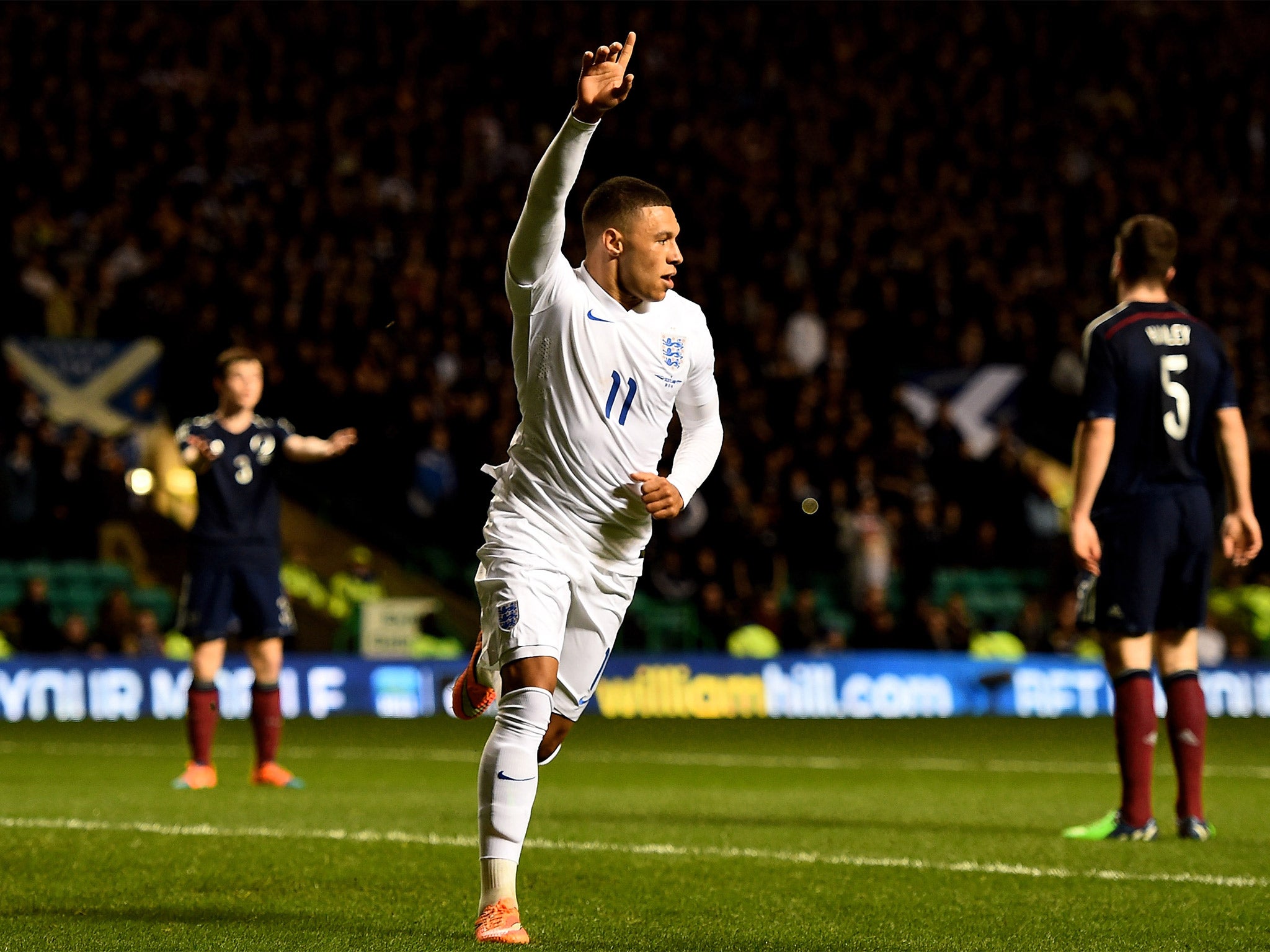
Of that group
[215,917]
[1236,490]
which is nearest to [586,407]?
[215,917]

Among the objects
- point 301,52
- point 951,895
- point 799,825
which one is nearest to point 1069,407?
point 301,52

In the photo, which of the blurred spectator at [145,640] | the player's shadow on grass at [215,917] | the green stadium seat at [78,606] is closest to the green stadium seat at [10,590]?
the green stadium seat at [78,606]

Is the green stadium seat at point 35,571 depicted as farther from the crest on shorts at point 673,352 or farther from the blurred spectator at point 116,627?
the crest on shorts at point 673,352

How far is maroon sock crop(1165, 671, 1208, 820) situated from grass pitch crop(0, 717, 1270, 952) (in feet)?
0.72

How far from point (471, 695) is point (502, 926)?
1.15 m

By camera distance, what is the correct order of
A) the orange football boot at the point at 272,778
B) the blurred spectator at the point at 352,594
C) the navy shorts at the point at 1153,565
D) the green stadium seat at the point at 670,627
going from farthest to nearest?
the green stadium seat at the point at 670,627, the blurred spectator at the point at 352,594, the orange football boot at the point at 272,778, the navy shorts at the point at 1153,565

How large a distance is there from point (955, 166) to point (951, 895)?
21.4 metres

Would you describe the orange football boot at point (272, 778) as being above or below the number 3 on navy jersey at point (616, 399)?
below

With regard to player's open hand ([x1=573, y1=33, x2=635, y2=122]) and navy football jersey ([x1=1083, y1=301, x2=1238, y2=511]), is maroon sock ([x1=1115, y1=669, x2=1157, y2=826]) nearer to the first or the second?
navy football jersey ([x1=1083, y1=301, x2=1238, y2=511])

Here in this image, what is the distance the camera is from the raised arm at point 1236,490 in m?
7.27

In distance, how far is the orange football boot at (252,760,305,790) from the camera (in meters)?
9.81

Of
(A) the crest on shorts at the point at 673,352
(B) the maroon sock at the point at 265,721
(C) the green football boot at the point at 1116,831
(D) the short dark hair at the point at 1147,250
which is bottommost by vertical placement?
(B) the maroon sock at the point at 265,721

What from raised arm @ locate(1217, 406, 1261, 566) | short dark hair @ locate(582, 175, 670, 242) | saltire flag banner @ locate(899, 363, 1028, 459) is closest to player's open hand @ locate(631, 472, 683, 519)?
short dark hair @ locate(582, 175, 670, 242)

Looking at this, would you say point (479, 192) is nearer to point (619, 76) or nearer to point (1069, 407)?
point (1069, 407)
